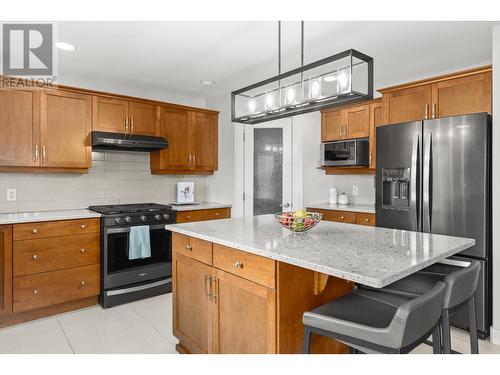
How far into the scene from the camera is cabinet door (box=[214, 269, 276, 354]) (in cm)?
172

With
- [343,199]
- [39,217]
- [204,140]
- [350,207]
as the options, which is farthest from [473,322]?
[204,140]

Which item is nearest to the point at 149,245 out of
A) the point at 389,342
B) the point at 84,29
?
the point at 84,29

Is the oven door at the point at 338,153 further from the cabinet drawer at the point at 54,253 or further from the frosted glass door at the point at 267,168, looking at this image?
the cabinet drawer at the point at 54,253

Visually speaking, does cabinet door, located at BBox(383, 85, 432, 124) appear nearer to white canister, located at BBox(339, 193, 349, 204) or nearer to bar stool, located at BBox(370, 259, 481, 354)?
white canister, located at BBox(339, 193, 349, 204)

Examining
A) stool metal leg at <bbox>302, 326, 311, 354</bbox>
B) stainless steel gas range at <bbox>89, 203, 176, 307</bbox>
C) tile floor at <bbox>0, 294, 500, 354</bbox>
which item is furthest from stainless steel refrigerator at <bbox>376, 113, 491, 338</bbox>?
stainless steel gas range at <bbox>89, 203, 176, 307</bbox>

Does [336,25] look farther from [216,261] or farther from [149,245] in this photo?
[149,245]

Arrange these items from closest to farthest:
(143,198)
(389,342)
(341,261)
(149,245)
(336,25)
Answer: (389,342) < (341,261) < (336,25) < (149,245) < (143,198)

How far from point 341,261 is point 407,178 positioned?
194 cm

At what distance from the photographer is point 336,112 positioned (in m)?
4.52

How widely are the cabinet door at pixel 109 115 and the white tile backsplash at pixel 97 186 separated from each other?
0.39m

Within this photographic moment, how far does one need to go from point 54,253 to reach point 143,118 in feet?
5.88

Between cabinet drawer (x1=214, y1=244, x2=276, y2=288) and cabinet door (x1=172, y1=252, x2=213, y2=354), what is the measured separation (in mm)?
153
